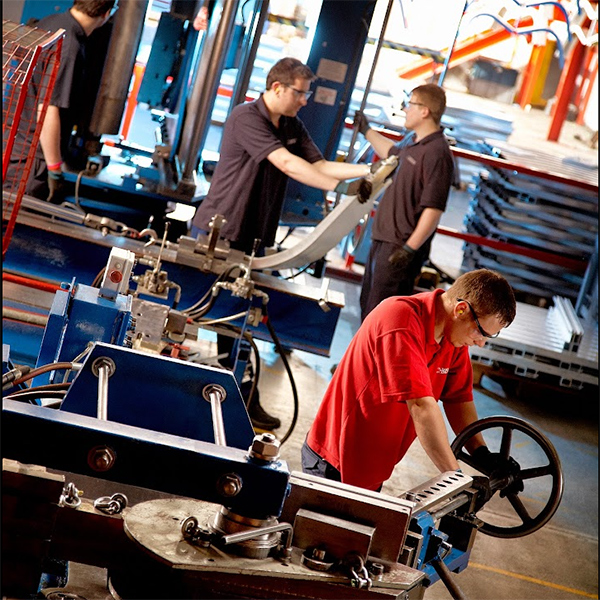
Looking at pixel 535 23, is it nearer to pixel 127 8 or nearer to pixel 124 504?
pixel 127 8

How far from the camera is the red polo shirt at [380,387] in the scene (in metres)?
2.85

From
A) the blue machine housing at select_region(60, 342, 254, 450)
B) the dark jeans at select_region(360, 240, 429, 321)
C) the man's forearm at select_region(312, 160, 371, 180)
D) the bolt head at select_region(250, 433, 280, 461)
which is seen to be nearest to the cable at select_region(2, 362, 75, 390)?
the blue machine housing at select_region(60, 342, 254, 450)

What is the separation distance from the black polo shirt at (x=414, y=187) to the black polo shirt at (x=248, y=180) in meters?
1.05

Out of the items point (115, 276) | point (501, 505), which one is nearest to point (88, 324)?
point (115, 276)

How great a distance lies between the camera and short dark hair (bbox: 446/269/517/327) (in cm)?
291

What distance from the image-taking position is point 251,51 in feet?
18.6

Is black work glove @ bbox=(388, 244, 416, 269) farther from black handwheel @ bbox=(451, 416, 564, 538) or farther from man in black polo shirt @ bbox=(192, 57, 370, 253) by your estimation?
black handwheel @ bbox=(451, 416, 564, 538)

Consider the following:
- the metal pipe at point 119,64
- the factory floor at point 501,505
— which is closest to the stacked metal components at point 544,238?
the factory floor at point 501,505

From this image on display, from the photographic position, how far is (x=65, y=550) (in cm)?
178

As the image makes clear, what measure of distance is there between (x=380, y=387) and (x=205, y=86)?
3.43 m

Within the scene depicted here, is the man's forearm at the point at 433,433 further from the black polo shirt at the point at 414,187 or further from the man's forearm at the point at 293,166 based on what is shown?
the black polo shirt at the point at 414,187

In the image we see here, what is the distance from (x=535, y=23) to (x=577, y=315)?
15.6 feet

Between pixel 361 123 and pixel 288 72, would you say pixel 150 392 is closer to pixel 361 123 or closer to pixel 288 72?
A: pixel 288 72

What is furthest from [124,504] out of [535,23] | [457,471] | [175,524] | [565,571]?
[535,23]
